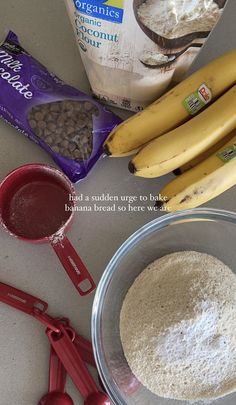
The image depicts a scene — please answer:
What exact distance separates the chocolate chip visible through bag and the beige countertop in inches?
1.7

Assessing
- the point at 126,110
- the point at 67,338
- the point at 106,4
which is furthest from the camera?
the point at 126,110

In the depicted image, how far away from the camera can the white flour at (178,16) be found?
0.55m

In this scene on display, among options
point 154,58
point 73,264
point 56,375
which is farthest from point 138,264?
point 154,58

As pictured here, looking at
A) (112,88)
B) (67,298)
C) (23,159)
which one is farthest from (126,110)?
(67,298)

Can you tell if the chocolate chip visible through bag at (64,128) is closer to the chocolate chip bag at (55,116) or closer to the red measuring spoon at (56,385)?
the chocolate chip bag at (55,116)

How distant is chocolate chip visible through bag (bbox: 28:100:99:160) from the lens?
0.74 m

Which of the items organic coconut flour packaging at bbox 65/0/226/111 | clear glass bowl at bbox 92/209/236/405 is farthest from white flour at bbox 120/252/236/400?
organic coconut flour packaging at bbox 65/0/226/111

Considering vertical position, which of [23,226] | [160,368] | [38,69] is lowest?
[160,368]

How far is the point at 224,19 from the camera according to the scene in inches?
32.4

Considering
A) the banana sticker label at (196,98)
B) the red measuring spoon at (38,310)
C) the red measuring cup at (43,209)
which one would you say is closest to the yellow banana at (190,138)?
the banana sticker label at (196,98)

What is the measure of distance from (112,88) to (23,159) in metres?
0.18

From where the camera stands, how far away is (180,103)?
2.23 feet

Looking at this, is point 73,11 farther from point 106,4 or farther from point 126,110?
point 126,110

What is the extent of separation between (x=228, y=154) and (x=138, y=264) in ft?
0.73
